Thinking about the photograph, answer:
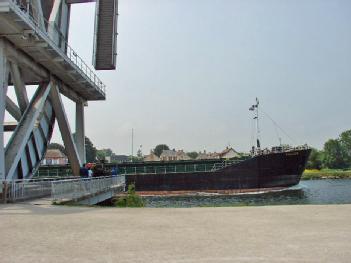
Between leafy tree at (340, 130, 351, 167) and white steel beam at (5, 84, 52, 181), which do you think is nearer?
white steel beam at (5, 84, 52, 181)

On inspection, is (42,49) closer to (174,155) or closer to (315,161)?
(174,155)

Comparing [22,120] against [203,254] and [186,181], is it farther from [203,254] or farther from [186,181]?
[186,181]

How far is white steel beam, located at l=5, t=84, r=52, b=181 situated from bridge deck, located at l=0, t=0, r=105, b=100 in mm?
1947

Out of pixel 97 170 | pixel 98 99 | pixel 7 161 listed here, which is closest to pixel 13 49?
pixel 7 161

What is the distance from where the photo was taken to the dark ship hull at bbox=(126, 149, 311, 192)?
1617 inches

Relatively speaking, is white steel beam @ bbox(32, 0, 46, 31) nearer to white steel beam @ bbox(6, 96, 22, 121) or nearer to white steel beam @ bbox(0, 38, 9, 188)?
white steel beam @ bbox(0, 38, 9, 188)

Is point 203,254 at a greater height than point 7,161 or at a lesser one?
lesser

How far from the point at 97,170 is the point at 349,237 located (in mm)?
22121

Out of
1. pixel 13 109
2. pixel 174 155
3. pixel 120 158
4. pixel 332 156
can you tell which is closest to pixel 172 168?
pixel 13 109

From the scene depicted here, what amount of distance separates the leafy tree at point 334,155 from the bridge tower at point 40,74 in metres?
97.0

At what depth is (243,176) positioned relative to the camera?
136 ft

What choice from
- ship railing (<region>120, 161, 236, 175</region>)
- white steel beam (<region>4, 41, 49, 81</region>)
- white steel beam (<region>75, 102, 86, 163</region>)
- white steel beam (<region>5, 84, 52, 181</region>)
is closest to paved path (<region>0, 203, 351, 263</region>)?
white steel beam (<region>5, 84, 52, 181</region>)

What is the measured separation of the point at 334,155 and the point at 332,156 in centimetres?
83

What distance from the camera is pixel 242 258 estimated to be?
4.77m
